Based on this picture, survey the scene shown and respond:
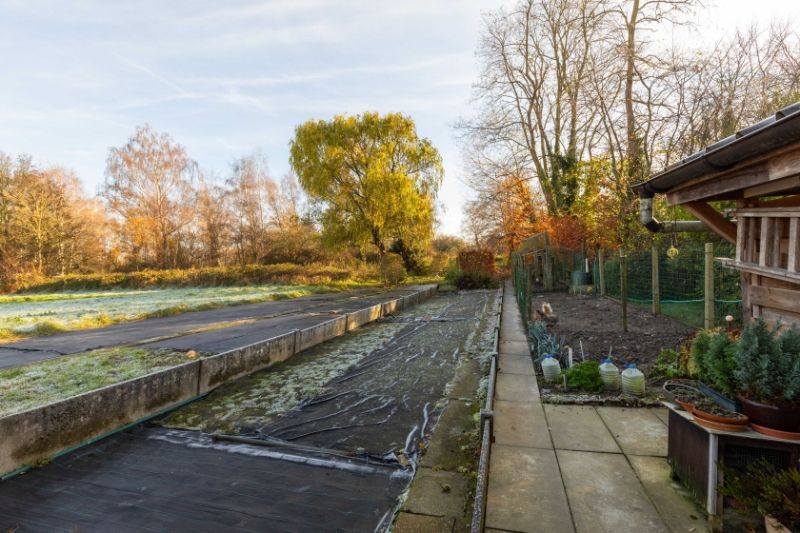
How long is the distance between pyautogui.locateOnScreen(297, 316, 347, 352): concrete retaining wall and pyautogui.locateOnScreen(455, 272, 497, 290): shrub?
1240 cm

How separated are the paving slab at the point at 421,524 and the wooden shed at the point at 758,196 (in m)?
2.29

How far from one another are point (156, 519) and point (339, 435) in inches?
55.3

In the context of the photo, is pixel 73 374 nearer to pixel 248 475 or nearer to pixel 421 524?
pixel 248 475

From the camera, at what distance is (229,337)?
7.37 m

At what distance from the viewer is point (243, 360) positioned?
5.16 meters

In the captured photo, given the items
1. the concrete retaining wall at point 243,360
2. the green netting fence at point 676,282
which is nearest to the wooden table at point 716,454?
the green netting fence at point 676,282

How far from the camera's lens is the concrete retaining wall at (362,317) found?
8438 millimetres

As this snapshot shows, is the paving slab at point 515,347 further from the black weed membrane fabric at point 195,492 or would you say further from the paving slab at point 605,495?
the black weed membrane fabric at point 195,492

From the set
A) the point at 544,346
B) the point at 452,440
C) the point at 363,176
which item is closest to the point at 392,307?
the point at 544,346

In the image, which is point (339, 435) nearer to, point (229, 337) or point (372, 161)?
point (229, 337)

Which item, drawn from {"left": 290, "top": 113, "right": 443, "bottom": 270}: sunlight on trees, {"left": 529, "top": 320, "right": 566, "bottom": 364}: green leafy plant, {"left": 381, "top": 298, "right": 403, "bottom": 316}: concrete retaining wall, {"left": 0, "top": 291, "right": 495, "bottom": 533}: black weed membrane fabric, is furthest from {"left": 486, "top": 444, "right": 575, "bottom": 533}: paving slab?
{"left": 290, "top": 113, "right": 443, "bottom": 270}: sunlight on trees

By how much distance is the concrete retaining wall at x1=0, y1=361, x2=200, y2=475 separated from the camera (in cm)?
282

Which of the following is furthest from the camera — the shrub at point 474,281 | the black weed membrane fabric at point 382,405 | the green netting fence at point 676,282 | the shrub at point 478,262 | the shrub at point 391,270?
the shrub at point 391,270

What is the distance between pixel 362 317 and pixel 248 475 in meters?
6.40
